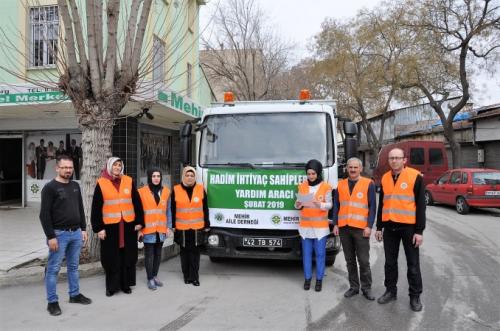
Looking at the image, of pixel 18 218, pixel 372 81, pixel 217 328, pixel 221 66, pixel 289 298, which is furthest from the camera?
pixel 221 66

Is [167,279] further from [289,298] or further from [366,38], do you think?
[366,38]

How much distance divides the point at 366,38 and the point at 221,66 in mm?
8837

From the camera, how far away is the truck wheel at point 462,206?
13.0 m

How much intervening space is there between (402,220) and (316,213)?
41.4 inches

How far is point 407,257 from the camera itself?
15.7 ft

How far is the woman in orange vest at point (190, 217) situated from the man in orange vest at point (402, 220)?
230 cm

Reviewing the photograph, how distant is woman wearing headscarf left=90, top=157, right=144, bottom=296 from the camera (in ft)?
16.7

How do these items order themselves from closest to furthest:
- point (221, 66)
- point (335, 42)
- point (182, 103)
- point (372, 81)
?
point (182, 103) < point (372, 81) < point (221, 66) < point (335, 42)

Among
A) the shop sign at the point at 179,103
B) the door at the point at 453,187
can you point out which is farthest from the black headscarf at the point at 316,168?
the door at the point at 453,187

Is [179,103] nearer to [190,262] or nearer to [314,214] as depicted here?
[190,262]

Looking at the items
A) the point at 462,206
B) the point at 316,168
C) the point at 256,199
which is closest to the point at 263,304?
the point at 256,199

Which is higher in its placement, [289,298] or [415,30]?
[415,30]

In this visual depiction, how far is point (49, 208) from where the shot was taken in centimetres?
448

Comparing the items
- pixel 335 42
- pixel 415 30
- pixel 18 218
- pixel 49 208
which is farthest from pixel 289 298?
pixel 335 42
